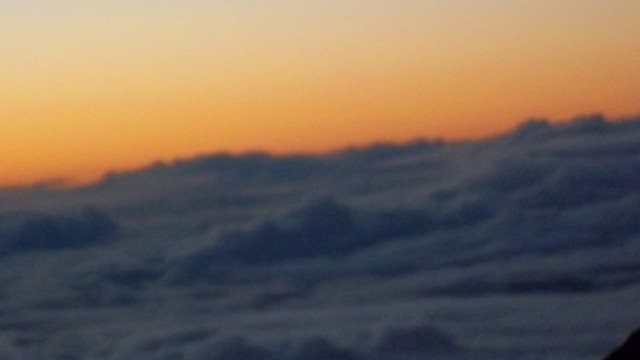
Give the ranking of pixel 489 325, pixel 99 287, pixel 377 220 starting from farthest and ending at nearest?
pixel 377 220 → pixel 99 287 → pixel 489 325

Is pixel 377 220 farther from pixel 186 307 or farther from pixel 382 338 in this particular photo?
pixel 382 338

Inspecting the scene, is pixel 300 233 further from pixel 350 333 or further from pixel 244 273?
pixel 350 333

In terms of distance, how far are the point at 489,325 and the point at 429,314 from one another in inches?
255

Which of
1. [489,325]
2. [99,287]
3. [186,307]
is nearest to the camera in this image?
[489,325]

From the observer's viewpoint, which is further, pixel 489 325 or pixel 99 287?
pixel 99 287

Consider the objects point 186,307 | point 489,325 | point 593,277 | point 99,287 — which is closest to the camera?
point 489,325

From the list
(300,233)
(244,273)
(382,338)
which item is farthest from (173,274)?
(382,338)

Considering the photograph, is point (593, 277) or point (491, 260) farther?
→ point (491, 260)

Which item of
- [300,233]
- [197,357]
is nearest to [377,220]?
[300,233]

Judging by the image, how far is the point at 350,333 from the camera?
12050 centimetres

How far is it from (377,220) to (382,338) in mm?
81405

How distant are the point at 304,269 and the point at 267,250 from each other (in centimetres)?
1035

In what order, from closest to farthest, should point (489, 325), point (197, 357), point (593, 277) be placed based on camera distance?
point (197, 357), point (489, 325), point (593, 277)

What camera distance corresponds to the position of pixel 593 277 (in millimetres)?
135375
